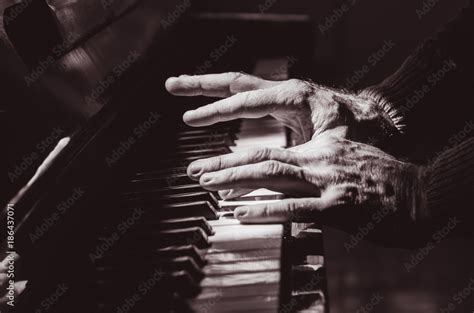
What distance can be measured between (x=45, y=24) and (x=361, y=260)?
2273 millimetres

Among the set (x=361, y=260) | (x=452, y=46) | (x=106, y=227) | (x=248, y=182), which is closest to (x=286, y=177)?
(x=248, y=182)

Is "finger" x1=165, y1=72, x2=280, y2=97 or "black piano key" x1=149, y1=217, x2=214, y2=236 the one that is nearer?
"black piano key" x1=149, y1=217, x2=214, y2=236

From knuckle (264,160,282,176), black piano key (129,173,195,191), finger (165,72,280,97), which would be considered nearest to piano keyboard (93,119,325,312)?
black piano key (129,173,195,191)

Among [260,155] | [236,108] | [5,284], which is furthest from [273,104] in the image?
[5,284]

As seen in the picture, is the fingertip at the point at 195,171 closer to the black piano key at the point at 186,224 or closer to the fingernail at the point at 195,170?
the fingernail at the point at 195,170

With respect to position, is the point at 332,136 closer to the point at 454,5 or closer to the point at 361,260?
the point at 361,260

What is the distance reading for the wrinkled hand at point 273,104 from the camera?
51.4 inches

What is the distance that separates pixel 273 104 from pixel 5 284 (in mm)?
755

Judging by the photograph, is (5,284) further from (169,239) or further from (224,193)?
(224,193)

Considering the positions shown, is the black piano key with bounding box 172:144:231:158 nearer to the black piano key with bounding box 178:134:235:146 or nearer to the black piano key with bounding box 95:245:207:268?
the black piano key with bounding box 178:134:235:146

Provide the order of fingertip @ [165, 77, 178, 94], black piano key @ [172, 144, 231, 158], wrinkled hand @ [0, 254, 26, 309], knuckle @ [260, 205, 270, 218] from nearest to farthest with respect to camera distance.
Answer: wrinkled hand @ [0, 254, 26, 309] < knuckle @ [260, 205, 270, 218] < fingertip @ [165, 77, 178, 94] < black piano key @ [172, 144, 231, 158]

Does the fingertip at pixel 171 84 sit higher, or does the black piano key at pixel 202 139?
the fingertip at pixel 171 84

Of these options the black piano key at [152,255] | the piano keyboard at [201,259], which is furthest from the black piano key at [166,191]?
the black piano key at [152,255]

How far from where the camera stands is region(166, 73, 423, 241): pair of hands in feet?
3.66
